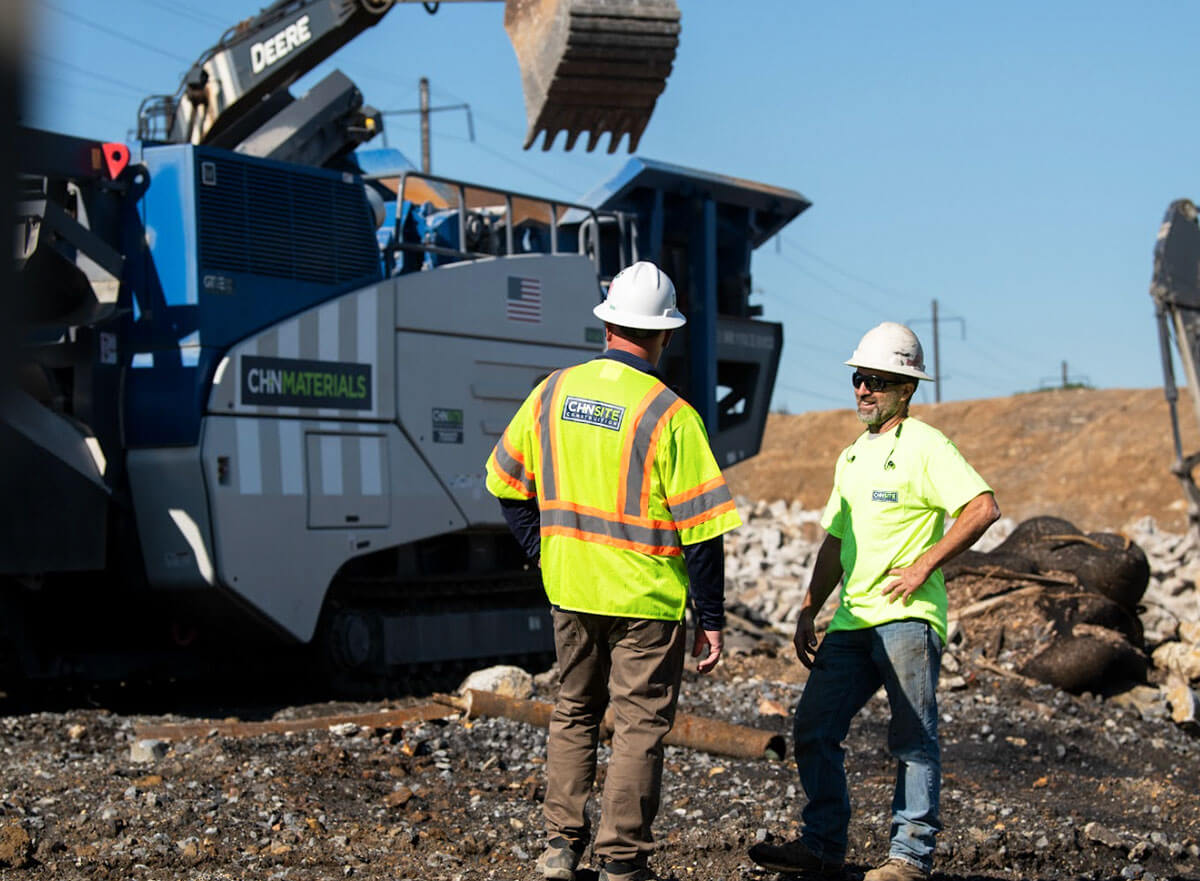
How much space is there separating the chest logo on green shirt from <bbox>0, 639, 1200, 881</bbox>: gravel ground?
1.29m

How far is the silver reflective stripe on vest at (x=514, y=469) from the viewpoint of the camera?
4.16 meters

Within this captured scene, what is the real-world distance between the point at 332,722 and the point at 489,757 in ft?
3.70

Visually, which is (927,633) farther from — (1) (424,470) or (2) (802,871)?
(1) (424,470)

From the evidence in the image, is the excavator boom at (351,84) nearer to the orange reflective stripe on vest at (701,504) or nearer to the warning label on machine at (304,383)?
the warning label on machine at (304,383)

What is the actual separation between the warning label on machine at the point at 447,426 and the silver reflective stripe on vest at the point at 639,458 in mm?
5026

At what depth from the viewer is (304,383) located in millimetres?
8062

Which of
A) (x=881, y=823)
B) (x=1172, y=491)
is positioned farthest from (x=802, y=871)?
(x=1172, y=491)

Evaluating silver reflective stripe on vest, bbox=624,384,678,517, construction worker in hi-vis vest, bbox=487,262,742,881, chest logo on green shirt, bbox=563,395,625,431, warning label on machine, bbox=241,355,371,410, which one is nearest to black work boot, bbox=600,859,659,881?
construction worker in hi-vis vest, bbox=487,262,742,881

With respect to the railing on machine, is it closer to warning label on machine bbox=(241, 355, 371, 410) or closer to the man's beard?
warning label on machine bbox=(241, 355, 371, 410)

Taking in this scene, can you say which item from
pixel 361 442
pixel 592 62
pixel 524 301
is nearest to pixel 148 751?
pixel 361 442

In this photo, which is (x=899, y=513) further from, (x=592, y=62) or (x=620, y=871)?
(x=592, y=62)

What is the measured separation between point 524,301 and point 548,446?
545 cm

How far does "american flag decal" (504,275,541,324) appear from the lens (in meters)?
9.31

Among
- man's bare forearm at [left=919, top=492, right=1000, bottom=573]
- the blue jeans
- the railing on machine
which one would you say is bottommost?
the blue jeans
